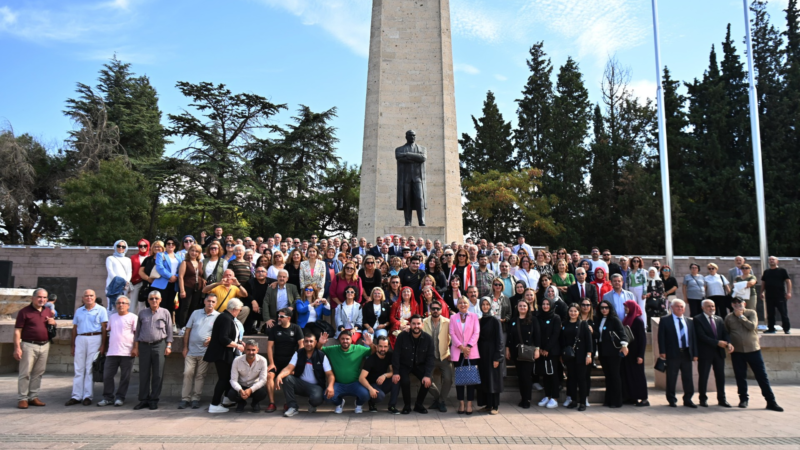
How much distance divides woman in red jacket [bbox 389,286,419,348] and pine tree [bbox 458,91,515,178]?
2302 cm

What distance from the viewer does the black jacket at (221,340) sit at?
252 inches

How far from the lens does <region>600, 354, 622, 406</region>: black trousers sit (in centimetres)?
677

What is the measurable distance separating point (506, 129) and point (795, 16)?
1369 cm

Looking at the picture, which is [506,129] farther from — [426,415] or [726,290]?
[426,415]

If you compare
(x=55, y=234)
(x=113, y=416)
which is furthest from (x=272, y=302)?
(x=55, y=234)

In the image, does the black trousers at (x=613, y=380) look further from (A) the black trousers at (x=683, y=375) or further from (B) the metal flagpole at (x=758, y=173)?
(B) the metal flagpole at (x=758, y=173)

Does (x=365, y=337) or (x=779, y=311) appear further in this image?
(x=779, y=311)

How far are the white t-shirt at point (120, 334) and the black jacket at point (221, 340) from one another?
1010 millimetres

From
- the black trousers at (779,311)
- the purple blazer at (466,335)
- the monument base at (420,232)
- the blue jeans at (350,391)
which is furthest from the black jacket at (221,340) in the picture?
the black trousers at (779,311)

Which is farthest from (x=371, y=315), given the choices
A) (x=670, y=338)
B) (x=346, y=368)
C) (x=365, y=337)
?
(x=670, y=338)

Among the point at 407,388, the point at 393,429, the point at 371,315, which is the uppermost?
the point at 371,315

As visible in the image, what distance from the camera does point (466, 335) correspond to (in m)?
6.45

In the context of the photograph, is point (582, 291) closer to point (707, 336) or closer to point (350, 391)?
point (707, 336)

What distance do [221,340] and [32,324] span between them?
236cm
